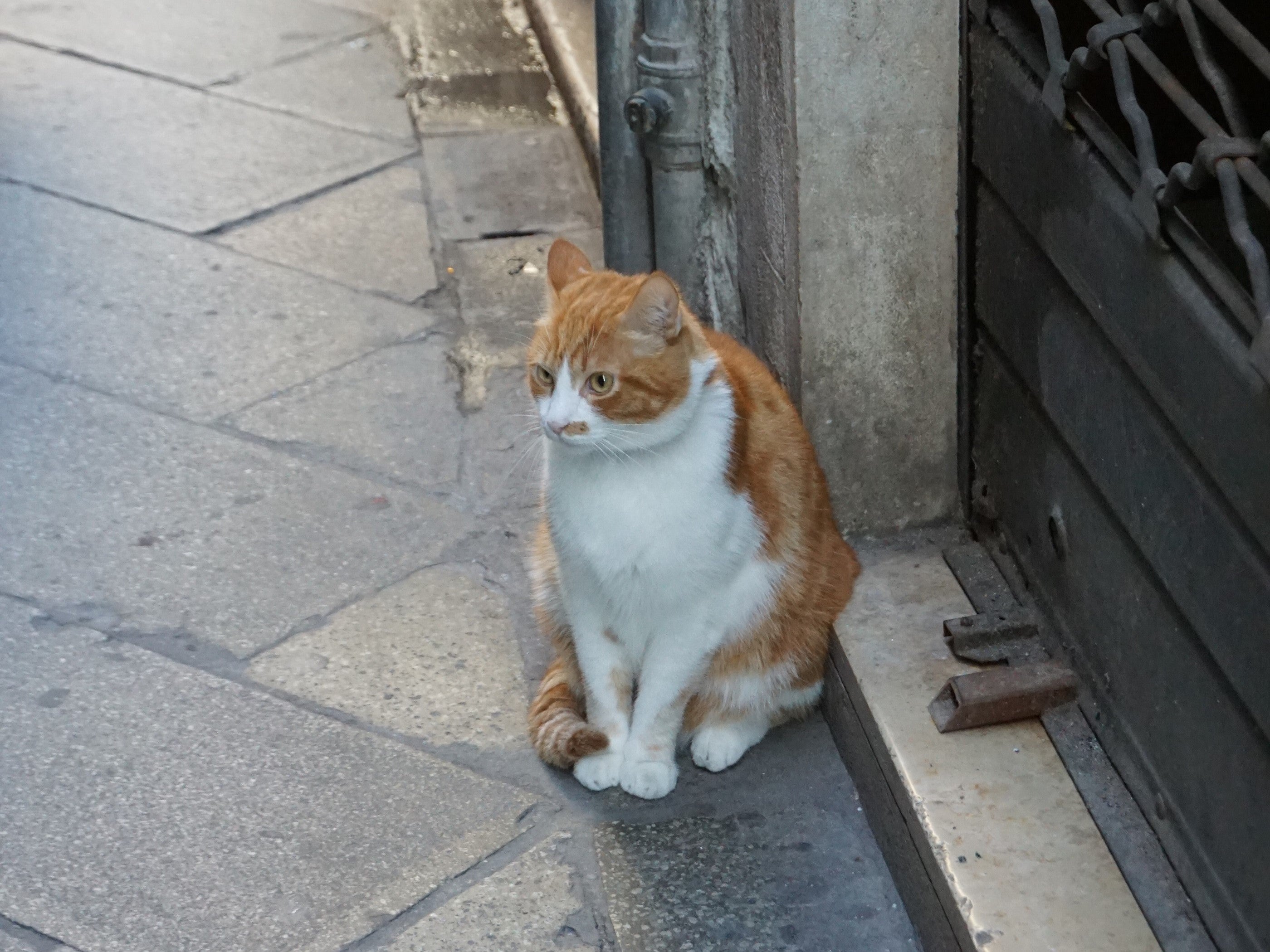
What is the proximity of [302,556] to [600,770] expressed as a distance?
0.94 metres

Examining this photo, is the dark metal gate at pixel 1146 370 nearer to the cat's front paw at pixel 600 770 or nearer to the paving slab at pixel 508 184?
the cat's front paw at pixel 600 770

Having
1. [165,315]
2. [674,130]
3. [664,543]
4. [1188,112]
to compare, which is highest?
[1188,112]

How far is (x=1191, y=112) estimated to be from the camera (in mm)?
1835

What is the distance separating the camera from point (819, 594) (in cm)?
261

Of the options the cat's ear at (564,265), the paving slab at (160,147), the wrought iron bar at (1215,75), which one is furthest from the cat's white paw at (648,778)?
the paving slab at (160,147)

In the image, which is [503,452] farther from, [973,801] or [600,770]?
[973,801]

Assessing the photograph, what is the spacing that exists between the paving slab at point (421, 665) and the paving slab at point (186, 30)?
2956mm

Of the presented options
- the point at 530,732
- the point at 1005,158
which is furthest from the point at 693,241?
the point at 530,732

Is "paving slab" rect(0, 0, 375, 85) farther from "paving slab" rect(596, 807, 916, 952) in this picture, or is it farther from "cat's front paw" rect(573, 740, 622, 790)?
"paving slab" rect(596, 807, 916, 952)

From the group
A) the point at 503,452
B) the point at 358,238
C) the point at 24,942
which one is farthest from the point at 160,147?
the point at 24,942

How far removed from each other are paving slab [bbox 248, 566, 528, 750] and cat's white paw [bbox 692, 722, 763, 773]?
32 cm

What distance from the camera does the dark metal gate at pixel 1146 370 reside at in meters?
1.78

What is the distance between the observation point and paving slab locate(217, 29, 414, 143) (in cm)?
502

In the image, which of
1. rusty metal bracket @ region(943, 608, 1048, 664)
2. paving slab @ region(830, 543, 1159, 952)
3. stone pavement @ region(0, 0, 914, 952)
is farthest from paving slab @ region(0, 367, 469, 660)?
rusty metal bracket @ region(943, 608, 1048, 664)
